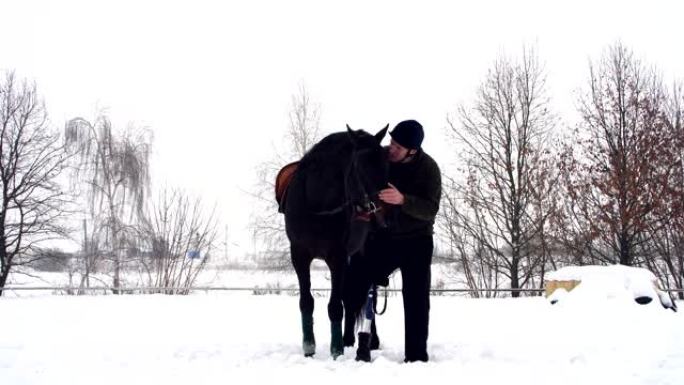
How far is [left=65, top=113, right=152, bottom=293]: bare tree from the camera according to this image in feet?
63.3

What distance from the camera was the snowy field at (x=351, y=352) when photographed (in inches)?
135

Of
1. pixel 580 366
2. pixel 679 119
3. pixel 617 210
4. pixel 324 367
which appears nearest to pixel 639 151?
pixel 617 210

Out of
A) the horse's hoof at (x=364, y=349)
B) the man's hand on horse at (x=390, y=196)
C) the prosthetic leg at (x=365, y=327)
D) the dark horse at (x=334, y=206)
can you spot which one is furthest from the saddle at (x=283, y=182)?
the horse's hoof at (x=364, y=349)

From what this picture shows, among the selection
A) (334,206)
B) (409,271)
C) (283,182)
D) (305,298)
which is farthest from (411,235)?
(283,182)

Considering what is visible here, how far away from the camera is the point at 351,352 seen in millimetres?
4379

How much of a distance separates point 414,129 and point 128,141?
19.6 meters

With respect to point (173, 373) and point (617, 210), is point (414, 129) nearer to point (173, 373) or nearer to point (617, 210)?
point (173, 373)

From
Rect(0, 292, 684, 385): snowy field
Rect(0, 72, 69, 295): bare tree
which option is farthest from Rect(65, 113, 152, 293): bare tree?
Rect(0, 292, 684, 385): snowy field

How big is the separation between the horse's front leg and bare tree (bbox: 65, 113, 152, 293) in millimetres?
17257

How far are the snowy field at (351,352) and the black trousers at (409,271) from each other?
0.27 metres

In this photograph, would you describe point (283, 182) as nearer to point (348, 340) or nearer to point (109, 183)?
point (348, 340)

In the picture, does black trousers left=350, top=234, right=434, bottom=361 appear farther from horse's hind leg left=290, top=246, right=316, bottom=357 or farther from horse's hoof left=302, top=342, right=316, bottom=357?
horse's hoof left=302, top=342, right=316, bottom=357

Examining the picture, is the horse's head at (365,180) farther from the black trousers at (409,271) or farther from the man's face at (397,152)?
the black trousers at (409,271)

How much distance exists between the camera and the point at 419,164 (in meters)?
4.14
